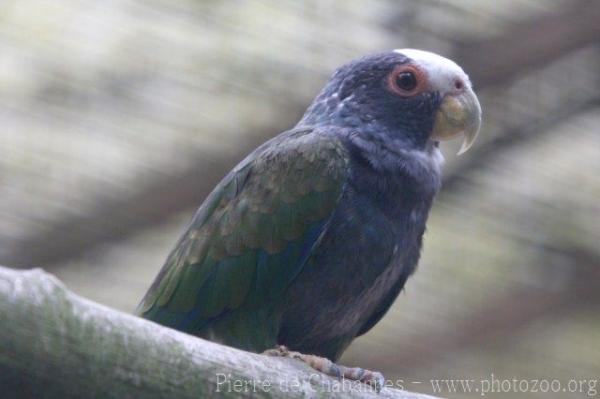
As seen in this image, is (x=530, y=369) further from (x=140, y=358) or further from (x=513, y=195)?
(x=140, y=358)

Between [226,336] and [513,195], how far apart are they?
2.52 m

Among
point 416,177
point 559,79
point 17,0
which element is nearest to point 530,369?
point 559,79

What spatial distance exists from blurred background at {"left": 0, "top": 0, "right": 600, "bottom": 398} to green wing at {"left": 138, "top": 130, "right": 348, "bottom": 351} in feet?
4.92

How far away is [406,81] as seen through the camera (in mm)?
4785

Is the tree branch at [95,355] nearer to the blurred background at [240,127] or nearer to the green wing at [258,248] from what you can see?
the green wing at [258,248]

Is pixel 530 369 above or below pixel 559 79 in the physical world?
below

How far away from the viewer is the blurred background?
19.1ft

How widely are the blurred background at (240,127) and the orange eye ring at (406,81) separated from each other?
37.9 inches

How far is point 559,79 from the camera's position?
5.78m

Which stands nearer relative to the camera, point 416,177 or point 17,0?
point 416,177

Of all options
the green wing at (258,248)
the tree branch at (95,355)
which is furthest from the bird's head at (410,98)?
the tree branch at (95,355)

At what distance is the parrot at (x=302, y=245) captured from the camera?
4184 millimetres

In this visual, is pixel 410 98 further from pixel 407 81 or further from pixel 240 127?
pixel 240 127

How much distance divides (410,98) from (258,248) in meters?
1.02
